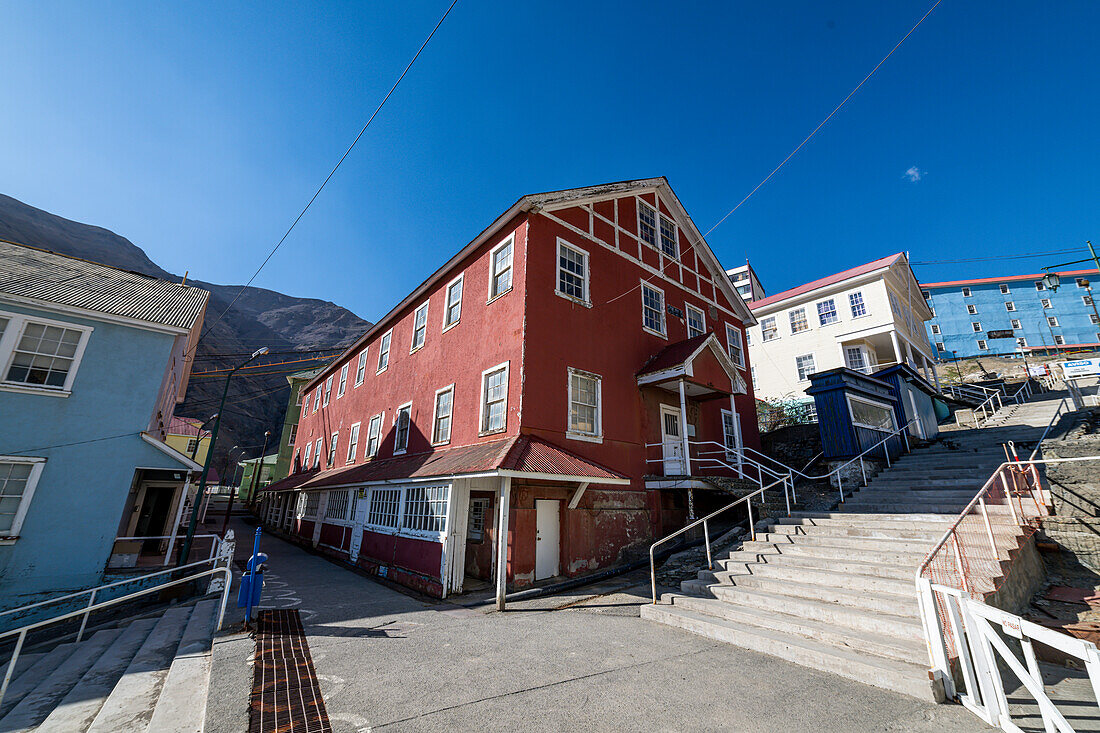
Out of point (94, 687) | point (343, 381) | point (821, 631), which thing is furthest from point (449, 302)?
point (821, 631)

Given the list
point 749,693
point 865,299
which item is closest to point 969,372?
point 865,299

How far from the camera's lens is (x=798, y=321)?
99.3 feet

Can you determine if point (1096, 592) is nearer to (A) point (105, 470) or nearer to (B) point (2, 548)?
(A) point (105, 470)

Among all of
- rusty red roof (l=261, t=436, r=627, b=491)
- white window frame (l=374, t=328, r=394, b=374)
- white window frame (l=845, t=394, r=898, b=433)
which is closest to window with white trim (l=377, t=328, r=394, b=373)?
white window frame (l=374, t=328, r=394, b=374)

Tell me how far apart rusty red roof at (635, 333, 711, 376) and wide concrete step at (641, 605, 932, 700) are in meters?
7.84

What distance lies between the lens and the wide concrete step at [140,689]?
14.9 ft

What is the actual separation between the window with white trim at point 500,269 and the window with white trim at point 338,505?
11065 millimetres

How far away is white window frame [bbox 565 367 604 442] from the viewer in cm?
1249

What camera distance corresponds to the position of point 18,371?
36.4 feet

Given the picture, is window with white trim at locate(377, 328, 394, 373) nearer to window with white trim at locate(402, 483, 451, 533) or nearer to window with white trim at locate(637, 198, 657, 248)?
window with white trim at locate(402, 483, 451, 533)

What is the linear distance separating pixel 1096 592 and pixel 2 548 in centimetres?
2173

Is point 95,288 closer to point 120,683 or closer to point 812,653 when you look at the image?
point 120,683

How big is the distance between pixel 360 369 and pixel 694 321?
17738 millimetres

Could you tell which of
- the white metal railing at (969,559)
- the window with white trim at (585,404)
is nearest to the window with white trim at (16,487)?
the window with white trim at (585,404)
